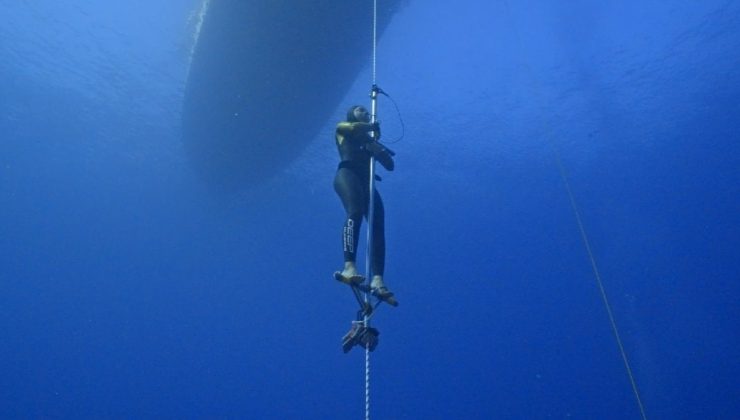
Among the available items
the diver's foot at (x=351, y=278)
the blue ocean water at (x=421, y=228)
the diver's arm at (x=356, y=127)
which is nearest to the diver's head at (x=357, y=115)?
the diver's arm at (x=356, y=127)

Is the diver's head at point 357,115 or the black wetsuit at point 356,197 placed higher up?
the diver's head at point 357,115

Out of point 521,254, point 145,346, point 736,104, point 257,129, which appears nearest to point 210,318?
point 145,346

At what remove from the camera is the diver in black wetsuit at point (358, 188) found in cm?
407

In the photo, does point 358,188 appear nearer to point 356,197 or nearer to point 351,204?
point 356,197

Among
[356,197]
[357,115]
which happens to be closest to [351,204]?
[356,197]

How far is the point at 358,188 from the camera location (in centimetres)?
478

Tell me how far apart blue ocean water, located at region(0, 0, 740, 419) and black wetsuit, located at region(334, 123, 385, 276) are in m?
8.32

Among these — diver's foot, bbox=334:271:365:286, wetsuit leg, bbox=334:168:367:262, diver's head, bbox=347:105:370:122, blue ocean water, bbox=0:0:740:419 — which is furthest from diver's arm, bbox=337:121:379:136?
blue ocean water, bbox=0:0:740:419

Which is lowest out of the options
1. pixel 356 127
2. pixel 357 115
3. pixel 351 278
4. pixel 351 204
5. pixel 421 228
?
pixel 351 278

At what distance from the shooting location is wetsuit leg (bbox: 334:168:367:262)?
14.2ft

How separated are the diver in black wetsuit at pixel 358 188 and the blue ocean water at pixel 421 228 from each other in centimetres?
833

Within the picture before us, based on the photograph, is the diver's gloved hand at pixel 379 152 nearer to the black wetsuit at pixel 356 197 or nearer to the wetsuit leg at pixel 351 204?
the black wetsuit at pixel 356 197

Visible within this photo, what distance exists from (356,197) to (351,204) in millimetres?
107

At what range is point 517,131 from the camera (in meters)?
19.3
